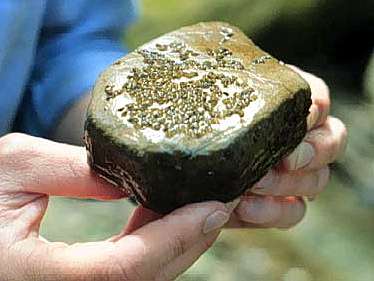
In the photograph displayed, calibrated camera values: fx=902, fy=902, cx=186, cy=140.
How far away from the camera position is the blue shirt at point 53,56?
1212 millimetres

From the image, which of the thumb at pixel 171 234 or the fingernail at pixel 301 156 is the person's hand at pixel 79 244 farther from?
the fingernail at pixel 301 156

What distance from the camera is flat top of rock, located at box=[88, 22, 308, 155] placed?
31.1 inches

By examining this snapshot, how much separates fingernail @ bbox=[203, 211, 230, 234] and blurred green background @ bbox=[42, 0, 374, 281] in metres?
0.83

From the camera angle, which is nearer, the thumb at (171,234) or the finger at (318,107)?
the thumb at (171,234)

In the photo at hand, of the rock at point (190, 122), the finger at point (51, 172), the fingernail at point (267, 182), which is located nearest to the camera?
the rock at point (190, 122)

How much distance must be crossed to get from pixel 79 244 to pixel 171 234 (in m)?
0.11

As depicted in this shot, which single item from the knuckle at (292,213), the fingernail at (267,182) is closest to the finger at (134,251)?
the fingernail at (267,182)

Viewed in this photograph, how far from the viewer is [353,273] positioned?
1.81m

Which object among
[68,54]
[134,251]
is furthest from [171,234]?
[68,54]

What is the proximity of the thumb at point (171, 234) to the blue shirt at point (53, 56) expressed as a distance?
1.46 ft

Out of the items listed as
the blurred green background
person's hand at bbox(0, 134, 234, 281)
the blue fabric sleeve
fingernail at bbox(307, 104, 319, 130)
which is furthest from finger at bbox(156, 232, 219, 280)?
the blurred green background

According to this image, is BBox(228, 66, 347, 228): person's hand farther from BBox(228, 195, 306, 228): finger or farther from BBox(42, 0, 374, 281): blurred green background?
BBox(42, 0, 374, 281): blurred green background

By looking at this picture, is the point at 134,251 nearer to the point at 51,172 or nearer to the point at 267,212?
the point at 51,172

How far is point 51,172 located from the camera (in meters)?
0.89
